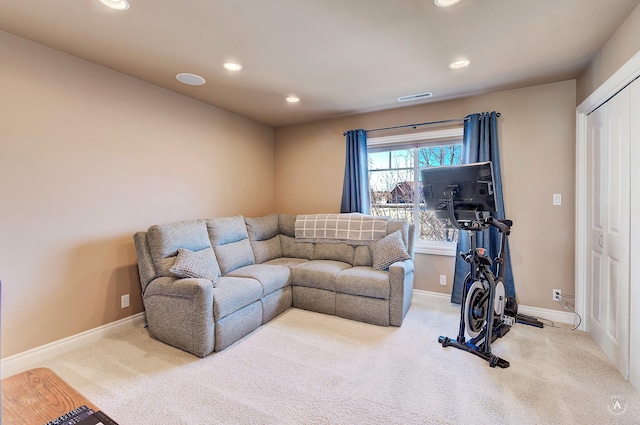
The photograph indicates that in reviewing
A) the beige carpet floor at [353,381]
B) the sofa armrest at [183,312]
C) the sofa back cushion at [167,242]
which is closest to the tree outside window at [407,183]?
the beige carpet floor at [353,381]

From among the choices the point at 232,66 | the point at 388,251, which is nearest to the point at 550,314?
the point at 388,251

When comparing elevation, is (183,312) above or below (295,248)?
below

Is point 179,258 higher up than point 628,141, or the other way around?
point 628,141

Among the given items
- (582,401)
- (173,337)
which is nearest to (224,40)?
(173,337)

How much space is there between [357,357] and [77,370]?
214 centimetres

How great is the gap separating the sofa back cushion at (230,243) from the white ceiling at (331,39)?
1523mm

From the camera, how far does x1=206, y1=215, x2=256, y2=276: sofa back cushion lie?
3.21 meters

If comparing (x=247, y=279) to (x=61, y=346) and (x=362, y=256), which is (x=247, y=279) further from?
(x=61, y=346)

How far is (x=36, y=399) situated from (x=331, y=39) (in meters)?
2.62

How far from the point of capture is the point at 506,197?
128 inches

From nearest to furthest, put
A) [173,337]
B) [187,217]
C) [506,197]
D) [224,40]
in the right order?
[224,40], [173,337], [506,197], [187,217]

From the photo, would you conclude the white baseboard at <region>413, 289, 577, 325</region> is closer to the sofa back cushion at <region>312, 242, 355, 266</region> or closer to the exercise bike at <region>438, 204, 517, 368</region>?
the exercise bike at <region>438, 204, 517, 368</region>

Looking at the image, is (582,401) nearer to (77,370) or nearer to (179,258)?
(179,258)

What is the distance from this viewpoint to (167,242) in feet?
8.93
